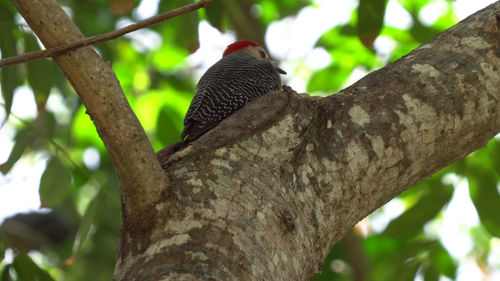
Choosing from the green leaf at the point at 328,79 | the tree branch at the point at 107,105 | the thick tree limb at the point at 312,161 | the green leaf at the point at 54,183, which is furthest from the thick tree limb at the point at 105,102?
the green leaf at the point at 328,79

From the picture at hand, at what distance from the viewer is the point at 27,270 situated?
2943mm

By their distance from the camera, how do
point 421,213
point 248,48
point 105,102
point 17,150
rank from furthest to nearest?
point 248,48
point 421,213
point 17,150
point 105,102

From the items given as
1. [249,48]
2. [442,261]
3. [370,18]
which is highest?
[249,48]

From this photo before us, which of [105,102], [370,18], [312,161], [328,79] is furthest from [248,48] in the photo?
[105,102]

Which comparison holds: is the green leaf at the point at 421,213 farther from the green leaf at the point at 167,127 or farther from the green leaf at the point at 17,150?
the green leaf at the point at 17,150

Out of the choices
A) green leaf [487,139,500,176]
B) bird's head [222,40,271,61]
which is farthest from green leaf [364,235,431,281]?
bird's head [222,40,271,61]

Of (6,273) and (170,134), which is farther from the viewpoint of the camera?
(170,134)

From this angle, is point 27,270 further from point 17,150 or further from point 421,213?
point 421,213

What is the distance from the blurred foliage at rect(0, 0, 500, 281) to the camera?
326 centimetres

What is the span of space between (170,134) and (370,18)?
1709 millimetres

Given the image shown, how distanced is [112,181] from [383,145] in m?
→ 2.73

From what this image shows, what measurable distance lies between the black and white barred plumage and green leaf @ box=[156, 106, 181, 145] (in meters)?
0.29

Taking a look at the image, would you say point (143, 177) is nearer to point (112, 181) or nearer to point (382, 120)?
point (382, 120)

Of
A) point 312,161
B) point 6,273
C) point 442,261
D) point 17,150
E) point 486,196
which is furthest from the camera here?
point 442,261
